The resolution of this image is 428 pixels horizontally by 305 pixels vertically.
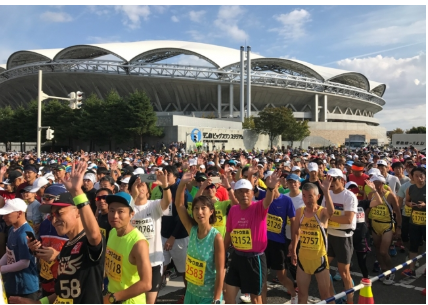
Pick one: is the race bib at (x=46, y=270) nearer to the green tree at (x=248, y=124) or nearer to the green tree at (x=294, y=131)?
the green tree at (x=248, y=124)

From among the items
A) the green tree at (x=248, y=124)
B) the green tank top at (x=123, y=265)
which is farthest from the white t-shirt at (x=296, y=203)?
the green tree at (x=248, y=124)

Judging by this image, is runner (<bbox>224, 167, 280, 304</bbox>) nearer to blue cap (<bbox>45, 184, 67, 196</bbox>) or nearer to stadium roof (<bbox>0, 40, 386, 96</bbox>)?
blue cap (<bbox>45, 184, 67, 196</bbox>)

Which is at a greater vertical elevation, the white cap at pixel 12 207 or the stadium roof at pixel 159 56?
the stadium roof at pixel 159 56

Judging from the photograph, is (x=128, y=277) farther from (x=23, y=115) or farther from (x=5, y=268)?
(x=23, y=115)

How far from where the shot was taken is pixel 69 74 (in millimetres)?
58094

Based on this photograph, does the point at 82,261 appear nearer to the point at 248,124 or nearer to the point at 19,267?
the point at 19,267

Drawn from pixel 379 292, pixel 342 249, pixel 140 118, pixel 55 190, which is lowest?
pixel 379 292

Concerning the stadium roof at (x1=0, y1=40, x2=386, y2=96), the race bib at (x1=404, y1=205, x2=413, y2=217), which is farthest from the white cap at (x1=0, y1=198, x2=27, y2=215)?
the stadium roof at (x1=0, y1=40, x2=386, y2=96)

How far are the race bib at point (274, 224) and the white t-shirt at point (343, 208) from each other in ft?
2.33

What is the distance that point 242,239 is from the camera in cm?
375

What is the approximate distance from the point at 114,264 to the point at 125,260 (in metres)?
0.15

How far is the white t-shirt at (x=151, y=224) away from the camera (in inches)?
147

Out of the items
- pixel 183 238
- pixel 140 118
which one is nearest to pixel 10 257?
pixel 183 238

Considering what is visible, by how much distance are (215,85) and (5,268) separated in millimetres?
58190
